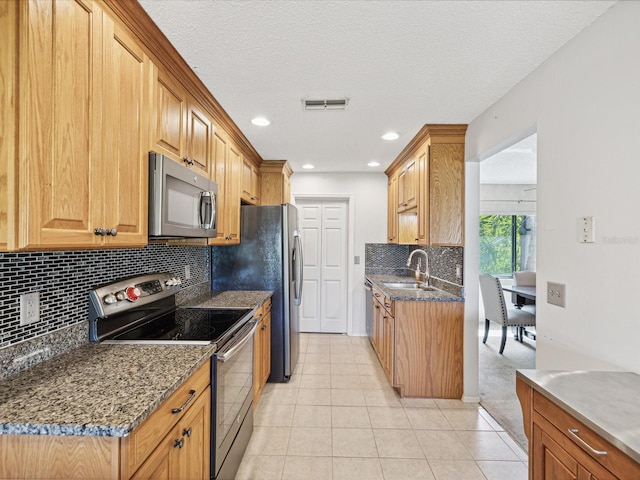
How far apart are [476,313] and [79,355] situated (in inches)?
107

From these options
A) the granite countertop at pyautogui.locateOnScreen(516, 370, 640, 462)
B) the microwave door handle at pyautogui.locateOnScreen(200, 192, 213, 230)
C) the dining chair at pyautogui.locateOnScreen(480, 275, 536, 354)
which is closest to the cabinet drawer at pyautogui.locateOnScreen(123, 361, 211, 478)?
the microwave door handle at pyautogui.locateOnScreen(200, 192, 213, 230)

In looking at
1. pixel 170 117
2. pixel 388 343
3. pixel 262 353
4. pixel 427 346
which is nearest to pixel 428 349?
pixel 427 346

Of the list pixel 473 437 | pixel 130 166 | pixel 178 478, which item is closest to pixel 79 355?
pixel 178 478

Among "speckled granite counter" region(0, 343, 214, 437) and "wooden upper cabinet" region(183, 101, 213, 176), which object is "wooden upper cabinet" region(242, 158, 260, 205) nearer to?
"wooden upper cabinet" region(183, 101, 213, 176)

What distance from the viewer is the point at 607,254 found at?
1348 mm

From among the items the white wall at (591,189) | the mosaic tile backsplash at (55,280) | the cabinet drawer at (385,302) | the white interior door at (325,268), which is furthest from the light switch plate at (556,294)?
the white interior door at (325,268)

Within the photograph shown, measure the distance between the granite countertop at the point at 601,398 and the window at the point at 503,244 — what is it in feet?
14.3

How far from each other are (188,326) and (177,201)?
2.40ft

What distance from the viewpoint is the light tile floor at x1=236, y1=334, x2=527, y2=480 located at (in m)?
1.89

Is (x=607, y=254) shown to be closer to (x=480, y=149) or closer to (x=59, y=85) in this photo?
(x=480, y=149)

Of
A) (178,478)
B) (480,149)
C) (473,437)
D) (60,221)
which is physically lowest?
(473,437)

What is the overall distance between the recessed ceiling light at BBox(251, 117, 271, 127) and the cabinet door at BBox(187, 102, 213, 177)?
1.40 ft

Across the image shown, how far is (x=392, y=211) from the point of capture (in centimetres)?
423

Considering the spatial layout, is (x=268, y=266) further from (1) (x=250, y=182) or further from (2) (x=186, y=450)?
(2) (x=186, y=450)
